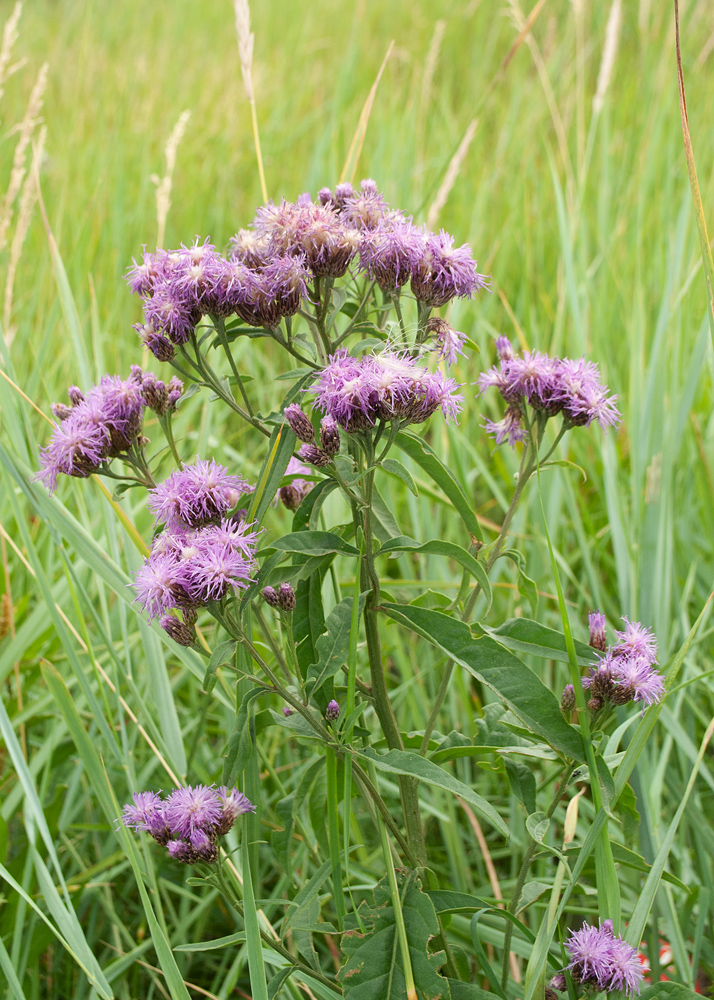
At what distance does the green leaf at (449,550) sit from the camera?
3.42 feet

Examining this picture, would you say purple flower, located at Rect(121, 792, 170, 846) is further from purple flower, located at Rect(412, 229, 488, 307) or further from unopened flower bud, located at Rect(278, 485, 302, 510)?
purple flower, located at Rect(412, 229, 488, 307)

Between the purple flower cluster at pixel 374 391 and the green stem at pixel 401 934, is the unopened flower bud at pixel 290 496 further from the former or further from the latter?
the green stem at pixel 401 934

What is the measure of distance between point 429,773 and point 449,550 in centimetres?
28

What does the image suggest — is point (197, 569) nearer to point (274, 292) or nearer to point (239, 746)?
point (239, 746)

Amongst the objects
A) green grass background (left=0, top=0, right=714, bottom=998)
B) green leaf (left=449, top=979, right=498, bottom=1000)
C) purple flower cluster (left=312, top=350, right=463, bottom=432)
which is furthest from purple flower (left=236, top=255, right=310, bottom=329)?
green leaf (left=449, top=979, right=498, bottom=1000)

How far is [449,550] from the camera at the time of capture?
105 centimetres

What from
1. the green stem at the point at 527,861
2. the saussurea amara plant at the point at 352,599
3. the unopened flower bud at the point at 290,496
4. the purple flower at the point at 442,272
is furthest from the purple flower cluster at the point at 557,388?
the green stem at the point at 527,861

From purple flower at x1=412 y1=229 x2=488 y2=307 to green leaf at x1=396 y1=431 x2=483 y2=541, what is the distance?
22 centimetres

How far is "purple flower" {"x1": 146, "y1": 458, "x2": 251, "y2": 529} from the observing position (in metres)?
1.09

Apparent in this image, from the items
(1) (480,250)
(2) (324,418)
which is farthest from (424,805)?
(1) (480,250)

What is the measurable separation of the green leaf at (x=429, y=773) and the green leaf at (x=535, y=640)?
19 cm

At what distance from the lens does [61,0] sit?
775 cm

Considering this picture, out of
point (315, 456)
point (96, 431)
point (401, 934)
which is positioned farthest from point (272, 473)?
point (401, 934)

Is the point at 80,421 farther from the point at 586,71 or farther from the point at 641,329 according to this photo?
the point at 586,71
